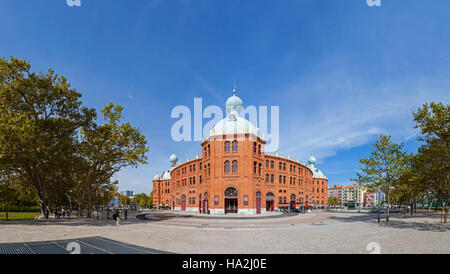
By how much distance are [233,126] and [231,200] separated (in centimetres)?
1408

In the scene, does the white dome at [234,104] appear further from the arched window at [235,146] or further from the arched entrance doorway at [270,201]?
the arched entrance doorway at [270,201]

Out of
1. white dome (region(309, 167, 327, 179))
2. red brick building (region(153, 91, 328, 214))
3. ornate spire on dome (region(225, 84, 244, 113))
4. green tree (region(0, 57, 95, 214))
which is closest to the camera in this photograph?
green tree (region(0, 57, 95, 214))

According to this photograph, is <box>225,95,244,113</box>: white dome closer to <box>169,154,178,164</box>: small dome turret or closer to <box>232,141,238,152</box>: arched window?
<box>232,141,238,152</box>: arched window

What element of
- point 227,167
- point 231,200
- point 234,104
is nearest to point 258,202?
point 231,200

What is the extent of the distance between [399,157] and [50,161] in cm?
4156

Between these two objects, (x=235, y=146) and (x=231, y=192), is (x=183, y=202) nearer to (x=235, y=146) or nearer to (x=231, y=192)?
(x=231, y=192)

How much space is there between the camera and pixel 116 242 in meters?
15.5

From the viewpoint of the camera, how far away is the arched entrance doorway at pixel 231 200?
4625 centimetres

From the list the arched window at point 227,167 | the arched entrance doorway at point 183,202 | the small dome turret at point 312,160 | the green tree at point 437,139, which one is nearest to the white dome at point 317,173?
the small dome turret at point 312,160

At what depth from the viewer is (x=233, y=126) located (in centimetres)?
4884

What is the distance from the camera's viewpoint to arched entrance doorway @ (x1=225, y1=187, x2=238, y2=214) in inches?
1821

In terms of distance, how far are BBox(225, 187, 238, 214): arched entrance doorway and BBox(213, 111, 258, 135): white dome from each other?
431 inches

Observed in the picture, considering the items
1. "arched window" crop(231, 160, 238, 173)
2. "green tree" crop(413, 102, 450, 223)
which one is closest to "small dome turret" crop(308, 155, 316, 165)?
"arched window" crop(231, 160, 238, 173)

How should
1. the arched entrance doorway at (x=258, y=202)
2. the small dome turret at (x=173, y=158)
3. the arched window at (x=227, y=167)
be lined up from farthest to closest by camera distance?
the small dome turret at (x=173, y=158) → the arched entrance doorway at (x=258, y=202) → the arched window at (x=227, y=167)
